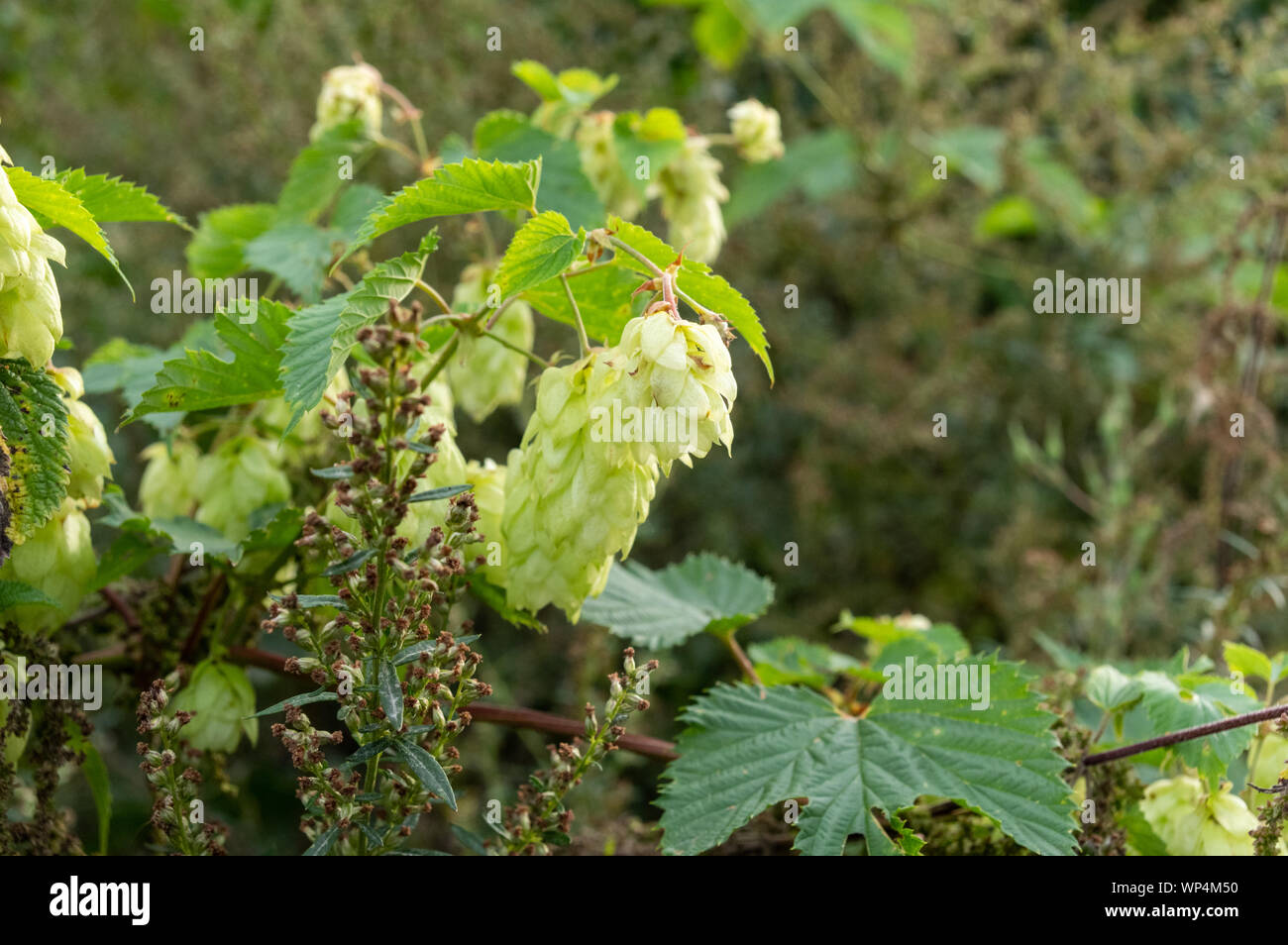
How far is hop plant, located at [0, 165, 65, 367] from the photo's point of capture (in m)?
0.67

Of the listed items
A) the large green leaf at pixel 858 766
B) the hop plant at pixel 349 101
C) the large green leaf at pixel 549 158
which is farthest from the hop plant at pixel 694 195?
the large green leaf at pixel 858 766

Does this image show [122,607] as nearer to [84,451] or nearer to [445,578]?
[84,451]

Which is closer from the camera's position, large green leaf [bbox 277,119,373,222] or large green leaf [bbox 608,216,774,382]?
large green leaf [bbox 608,216,774,382]

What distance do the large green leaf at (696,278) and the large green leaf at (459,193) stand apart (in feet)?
0.24

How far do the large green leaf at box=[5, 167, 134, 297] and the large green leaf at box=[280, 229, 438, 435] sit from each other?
0.13 metres

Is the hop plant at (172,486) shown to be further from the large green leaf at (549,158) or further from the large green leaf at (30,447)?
the large green leaf at (549,158)

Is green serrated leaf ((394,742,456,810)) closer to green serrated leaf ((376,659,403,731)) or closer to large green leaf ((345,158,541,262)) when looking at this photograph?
green serrated leaf ((376,659,403,731))

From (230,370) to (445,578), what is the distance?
0.83ft

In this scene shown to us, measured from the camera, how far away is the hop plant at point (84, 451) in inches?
32.4

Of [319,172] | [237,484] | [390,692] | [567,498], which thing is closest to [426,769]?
[390,692]

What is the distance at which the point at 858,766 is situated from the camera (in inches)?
34.9

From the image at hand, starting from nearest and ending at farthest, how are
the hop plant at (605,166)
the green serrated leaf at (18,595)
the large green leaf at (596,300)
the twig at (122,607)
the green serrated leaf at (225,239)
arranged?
the green serrated leaf at (18,595), the large green leaf at (596,300), the twig at (122,607), the green serrated leaf at (225,239), the hop plant at (605,166)

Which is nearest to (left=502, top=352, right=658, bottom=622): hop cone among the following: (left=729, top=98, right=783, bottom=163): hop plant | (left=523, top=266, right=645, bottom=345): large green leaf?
(left=523, top=266, right=645, bottom=345): large green leaf

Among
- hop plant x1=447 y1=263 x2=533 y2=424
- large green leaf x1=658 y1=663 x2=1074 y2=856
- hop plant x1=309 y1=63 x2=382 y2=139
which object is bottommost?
large green leaf x1=658 y1=663 x2=1074 y2=856
